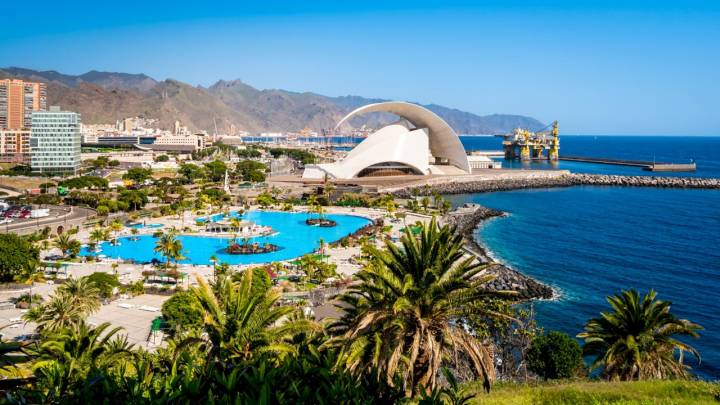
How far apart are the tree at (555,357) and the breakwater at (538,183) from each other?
1705 inches

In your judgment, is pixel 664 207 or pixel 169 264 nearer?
pixel 169 264

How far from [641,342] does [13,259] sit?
969 inches

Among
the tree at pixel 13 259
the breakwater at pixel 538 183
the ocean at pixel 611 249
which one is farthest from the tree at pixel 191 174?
the tree at pixel 13 259

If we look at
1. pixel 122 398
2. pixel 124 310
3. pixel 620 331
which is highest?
pixel 122 398

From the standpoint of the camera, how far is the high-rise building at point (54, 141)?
6575 centimetres

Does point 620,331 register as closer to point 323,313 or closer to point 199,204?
point 323,313

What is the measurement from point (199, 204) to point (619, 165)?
8848 centimetres

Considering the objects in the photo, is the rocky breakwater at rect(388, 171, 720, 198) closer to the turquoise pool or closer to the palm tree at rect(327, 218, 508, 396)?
the turquoise pool

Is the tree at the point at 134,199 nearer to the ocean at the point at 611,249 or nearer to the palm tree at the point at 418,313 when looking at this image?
the ocean at the point at 611,249

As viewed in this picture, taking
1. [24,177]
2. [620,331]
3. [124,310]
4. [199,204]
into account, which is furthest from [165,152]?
[620,331]

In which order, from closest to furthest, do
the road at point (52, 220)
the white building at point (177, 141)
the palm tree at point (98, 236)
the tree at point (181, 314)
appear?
1. the tree at point (181, 314)
2. the palm tree at point (98, 236)
3. the road at point (52, 220)
4. the white building at point (177, 141)

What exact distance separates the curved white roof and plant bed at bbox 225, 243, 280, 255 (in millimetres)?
31696

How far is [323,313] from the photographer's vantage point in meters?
20.7

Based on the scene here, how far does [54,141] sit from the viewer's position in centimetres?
6712
